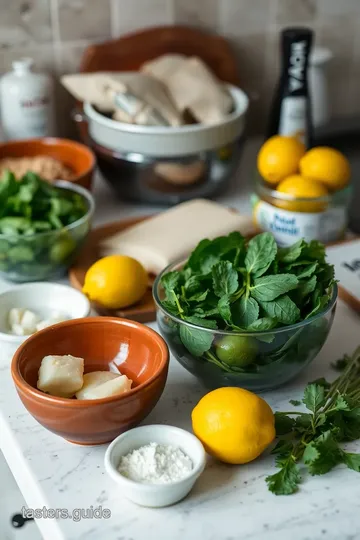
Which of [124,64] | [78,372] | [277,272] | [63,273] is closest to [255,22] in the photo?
[124,64]

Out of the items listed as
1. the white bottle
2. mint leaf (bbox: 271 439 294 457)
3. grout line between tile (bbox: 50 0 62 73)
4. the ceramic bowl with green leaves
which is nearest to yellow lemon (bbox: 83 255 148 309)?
the ceramic bowl with green leaves

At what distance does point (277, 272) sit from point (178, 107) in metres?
0.57

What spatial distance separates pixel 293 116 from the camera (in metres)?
1.39

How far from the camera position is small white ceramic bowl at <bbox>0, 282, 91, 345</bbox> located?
3.35ft

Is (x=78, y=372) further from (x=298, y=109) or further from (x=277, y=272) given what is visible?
(x=298, y=109)

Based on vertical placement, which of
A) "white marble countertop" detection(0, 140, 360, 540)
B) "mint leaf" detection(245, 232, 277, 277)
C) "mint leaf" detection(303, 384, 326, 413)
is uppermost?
"mint leaf" detection(245, 232, 277, 277)

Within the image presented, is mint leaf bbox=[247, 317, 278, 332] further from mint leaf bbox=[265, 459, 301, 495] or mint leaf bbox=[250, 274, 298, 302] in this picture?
mint leaf bbox=[265, 459, 301, 495]

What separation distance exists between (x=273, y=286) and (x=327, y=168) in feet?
1.34

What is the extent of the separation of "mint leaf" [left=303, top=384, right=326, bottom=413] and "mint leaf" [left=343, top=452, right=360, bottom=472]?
0.06 metres

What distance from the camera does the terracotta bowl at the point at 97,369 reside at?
77cm

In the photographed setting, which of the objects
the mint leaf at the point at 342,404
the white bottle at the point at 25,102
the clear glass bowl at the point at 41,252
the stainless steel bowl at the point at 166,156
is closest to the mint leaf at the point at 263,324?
the mint leaf at the point at 342,404

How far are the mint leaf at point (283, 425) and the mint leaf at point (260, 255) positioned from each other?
0.16 m

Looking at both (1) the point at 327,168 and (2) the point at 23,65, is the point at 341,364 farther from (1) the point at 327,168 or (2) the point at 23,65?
(2) the point at 23,65

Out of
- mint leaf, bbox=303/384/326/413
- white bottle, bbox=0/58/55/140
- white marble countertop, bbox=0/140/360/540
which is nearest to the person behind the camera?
white marble countertop, bbox=0/140/360/540
